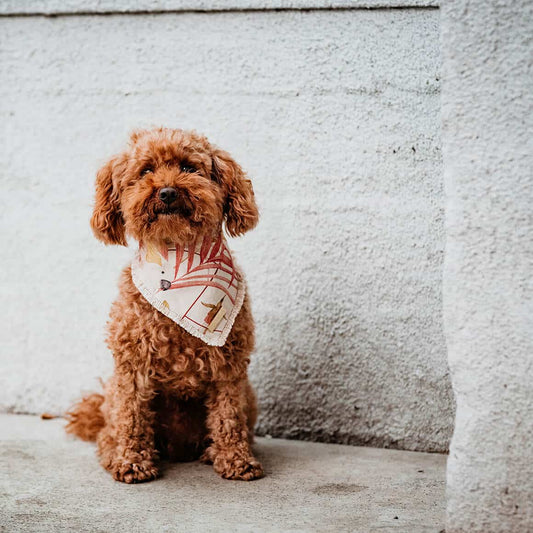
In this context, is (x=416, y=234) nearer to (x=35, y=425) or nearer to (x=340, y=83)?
(x=340, y=83)

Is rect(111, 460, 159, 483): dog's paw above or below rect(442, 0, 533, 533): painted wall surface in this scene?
below

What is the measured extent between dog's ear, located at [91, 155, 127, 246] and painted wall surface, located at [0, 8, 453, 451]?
2.55ft

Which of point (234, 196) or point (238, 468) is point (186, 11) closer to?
point (234, 196)

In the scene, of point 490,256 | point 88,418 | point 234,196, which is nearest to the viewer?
point 490,256

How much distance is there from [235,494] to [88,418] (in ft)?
3.28

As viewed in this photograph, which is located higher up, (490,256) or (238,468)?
(490,256)

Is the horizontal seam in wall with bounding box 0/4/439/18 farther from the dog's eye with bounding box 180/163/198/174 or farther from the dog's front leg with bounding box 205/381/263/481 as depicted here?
the dog's front leg with bounding box 205/381/263/481

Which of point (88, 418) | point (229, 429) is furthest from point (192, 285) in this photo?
→ point (88, 418)

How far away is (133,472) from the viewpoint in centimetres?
271

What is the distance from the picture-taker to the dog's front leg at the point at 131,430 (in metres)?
2.73

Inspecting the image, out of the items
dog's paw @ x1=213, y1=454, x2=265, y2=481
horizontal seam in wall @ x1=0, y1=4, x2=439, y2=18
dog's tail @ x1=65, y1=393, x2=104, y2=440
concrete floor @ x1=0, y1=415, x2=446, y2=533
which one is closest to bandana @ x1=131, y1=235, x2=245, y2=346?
dog's paw @ x1=213, y1=454, x2=265, y2=481

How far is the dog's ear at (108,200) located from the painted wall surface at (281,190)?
78 cm

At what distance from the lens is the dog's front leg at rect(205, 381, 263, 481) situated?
2793 mm

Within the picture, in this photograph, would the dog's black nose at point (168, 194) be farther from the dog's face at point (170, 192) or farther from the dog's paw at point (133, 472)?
the dog's paw at point (133, 472)
